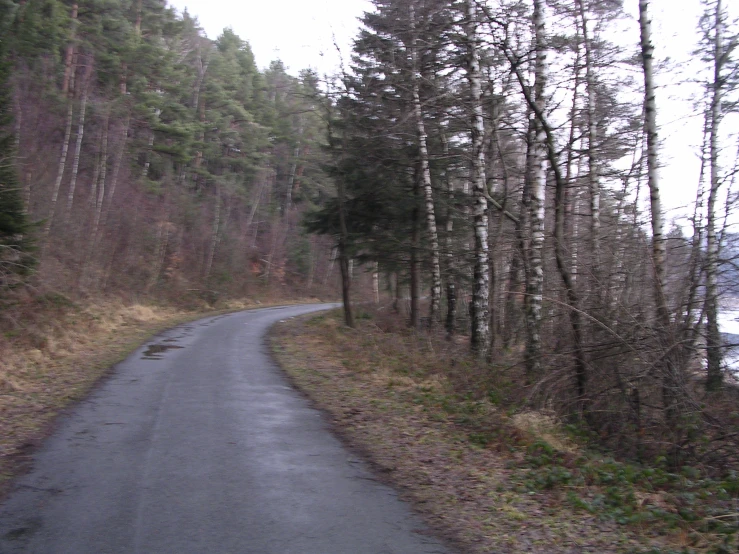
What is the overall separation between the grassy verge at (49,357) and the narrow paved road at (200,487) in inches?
16.5

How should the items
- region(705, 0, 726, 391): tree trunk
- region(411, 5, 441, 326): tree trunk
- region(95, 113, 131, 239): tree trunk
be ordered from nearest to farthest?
1. region(705, 0, 726, 391): tree trunk
2. region(411, 5, 441, 326): tree trunk
3. region(95, 113, 131, 239): tree trunk

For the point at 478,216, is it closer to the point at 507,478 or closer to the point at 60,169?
the point at 507,478

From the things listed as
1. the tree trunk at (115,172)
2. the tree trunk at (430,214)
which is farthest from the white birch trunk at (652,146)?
the tree trunk at (115,172)

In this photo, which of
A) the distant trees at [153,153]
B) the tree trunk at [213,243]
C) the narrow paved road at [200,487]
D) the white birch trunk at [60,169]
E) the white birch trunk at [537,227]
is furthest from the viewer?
the tree trunk at [213,243]

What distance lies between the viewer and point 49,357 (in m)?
14.9

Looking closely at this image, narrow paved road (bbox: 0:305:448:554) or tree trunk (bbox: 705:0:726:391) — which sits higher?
tree trunk (bbox: 705:0:726:391)

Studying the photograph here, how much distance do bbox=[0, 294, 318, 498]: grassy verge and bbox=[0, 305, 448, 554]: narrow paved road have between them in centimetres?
42

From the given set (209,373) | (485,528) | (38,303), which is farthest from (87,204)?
(485,528)

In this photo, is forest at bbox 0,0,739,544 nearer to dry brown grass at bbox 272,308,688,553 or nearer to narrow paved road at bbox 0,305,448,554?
dry brown grass at bbox 272,308,688,553

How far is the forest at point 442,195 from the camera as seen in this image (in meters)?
9.72

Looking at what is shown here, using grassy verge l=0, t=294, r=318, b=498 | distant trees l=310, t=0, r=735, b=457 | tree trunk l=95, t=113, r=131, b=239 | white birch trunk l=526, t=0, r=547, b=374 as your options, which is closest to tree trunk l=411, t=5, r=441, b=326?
distant trees l=310, t=0, r=735, b=457

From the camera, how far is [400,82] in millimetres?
14727

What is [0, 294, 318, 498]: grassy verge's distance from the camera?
8.59 meters

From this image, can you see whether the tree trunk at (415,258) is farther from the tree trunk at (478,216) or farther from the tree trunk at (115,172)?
the tree trunk at (115,172)
